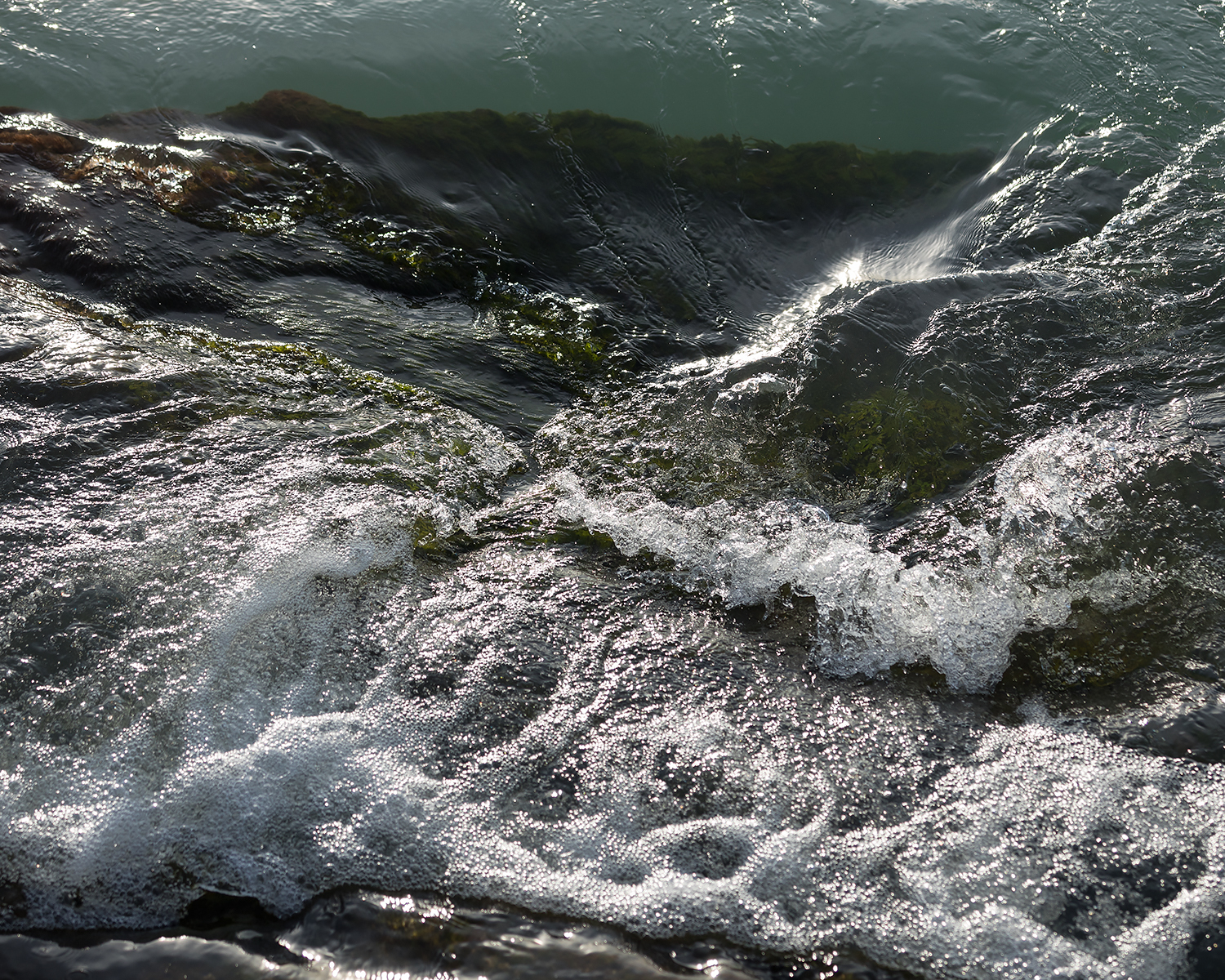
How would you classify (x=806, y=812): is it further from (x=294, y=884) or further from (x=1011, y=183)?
(x=1011, y=183)

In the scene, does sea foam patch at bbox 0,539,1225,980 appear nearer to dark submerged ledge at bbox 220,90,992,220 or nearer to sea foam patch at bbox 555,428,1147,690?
sea foam patch at bbox 555,428,1147,690

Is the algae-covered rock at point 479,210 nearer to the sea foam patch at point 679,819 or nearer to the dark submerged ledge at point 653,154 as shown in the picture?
the dark submerged ledge at point 653,154

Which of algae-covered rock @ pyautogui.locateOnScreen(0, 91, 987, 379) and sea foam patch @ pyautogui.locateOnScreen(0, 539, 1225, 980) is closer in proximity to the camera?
sea foam patch @ pyautogui.locateOnScreen(0, 539, 1225, 980)

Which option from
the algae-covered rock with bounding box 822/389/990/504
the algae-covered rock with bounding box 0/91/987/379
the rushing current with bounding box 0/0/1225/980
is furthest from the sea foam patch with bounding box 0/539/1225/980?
the algae-covered rock with bounding box 0/91/987/379

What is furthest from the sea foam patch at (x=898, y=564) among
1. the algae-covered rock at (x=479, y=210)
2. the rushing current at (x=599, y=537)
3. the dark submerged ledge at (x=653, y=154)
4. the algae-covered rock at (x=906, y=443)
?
the dark submerged ledge at (x=653, y=154)

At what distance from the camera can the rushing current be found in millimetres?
2193

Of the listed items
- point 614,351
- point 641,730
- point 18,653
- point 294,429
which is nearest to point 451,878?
point 641,730

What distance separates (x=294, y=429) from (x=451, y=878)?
6.89 feet

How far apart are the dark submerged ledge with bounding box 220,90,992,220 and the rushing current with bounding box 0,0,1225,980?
0.03m

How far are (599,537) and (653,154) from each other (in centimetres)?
363

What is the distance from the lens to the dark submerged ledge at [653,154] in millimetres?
5246

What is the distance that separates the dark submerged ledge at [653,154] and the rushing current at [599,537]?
3 centimetres

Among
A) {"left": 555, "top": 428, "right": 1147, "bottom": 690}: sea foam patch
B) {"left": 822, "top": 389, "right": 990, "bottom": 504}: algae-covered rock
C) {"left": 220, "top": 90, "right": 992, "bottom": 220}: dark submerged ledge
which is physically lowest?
{"left": 555, "top": 428, "right": 1147, "bottom": 690}: sea foam patch

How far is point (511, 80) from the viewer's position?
648 cm
